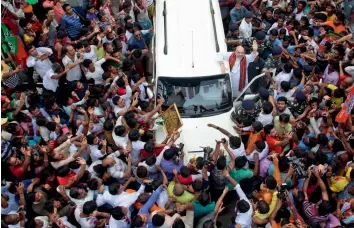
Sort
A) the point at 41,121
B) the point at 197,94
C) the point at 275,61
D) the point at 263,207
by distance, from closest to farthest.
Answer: the point at 263,207, the point at 41,121, the point at 197,94, the point at 275,61

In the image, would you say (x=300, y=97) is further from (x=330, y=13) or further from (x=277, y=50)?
(x=330, y=13)

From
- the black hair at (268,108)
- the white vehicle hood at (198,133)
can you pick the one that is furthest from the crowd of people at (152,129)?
the white vehicle hood at (198,133)

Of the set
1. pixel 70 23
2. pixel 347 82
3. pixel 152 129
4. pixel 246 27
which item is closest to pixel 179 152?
pixel 152 129

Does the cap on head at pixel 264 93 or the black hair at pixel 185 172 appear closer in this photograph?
the black hair at pixel 185 172

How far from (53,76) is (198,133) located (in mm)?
2734

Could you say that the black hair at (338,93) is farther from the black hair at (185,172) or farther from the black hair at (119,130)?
the black hair at (119,130)

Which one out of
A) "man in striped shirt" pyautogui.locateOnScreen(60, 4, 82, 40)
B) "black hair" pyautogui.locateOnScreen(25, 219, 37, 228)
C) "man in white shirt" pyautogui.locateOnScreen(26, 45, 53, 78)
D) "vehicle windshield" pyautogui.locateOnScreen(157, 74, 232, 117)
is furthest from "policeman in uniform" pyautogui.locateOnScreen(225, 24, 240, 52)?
"black hair" pyautogui.locateOnScreen(25, 219, 37, 228)

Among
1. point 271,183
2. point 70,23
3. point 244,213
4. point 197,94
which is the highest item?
point 70,23

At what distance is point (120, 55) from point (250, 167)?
3326mm

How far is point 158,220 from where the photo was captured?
215 inches

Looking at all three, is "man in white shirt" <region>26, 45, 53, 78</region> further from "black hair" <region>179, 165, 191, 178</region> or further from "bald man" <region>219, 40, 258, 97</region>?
"black hair" <region>179, 165, 191, 178</region>

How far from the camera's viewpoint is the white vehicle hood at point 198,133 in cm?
733

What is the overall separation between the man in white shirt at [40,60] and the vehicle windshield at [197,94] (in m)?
2.07

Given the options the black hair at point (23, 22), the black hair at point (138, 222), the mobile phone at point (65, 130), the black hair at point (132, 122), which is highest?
the black hair at point (23, 22)
